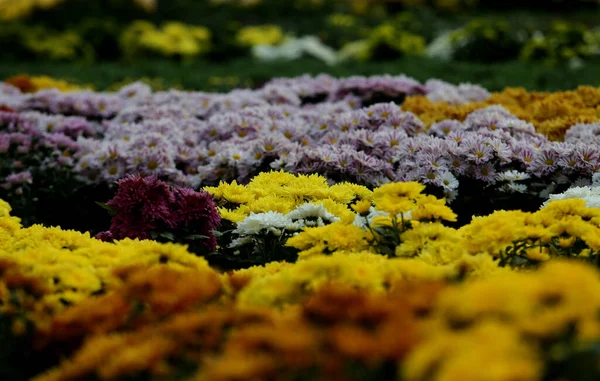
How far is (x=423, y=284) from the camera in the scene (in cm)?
227

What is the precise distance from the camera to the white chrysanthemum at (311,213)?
4164mm

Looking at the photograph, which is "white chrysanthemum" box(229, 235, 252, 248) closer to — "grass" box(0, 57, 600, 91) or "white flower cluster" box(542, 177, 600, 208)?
"white flower cluster" box(542, 177, 600, 208)

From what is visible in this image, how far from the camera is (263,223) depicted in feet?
13.5

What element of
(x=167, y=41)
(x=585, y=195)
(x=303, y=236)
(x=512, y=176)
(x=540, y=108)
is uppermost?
(x=167, y=41)

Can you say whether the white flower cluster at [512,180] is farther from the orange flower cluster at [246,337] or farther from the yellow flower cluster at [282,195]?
the orange flower cluster at [246,337]

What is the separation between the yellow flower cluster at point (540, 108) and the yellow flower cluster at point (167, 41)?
7.83 meters

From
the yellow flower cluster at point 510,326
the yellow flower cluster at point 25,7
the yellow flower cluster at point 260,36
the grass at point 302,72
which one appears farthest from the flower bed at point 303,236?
the yellow flower cluster at point 25,7

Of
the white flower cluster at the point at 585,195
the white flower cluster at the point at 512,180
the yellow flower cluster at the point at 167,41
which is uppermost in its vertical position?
the yellow flower cluster at the point at 167,41

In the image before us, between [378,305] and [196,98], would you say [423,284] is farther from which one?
[196,98]

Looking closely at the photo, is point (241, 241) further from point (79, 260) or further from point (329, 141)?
point (329, 141)

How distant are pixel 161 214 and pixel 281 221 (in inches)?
26.1

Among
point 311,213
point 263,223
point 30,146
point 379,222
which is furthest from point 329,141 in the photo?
point 30,146

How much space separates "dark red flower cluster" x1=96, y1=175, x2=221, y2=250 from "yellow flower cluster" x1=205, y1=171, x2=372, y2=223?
170 mm

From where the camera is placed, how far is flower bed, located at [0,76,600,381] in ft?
5.98
